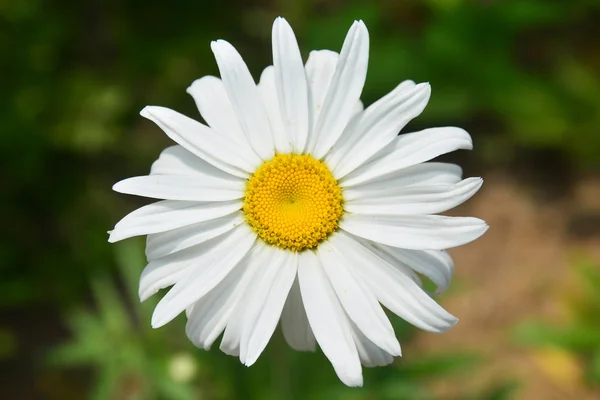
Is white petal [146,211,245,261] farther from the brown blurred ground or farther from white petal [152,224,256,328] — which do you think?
the brown blurred ground

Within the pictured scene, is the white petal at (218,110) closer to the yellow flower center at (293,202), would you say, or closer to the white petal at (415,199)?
the yellow flower center at (293,202)

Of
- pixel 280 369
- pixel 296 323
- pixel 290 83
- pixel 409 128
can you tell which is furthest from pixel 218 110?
pixel 409 128

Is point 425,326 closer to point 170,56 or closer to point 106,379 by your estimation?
point 106,379

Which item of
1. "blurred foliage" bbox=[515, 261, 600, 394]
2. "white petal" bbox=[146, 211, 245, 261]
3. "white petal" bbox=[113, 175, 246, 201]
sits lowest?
"blurred foliage" bbox=[515, 261, 600, 394]

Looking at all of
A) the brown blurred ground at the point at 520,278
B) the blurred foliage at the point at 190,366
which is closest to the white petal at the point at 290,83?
the blurred foliage at the point at 190,366

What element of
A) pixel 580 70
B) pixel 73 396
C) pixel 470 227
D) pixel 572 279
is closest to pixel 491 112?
pixel 580 70

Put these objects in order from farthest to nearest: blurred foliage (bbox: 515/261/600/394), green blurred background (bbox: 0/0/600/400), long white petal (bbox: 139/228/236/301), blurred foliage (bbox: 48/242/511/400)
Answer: green blurred background (bbox: 0/0/600/400) < blurred foliage (bbox: 515/261/600/394) < blurred foliage (bbox: 48/242/511/400) < long white petal (bbox: 139/228/236/301)

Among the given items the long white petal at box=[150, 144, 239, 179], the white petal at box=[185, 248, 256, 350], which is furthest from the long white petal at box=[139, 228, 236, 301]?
the long white petal at box=[150, 144, 239, 179]
